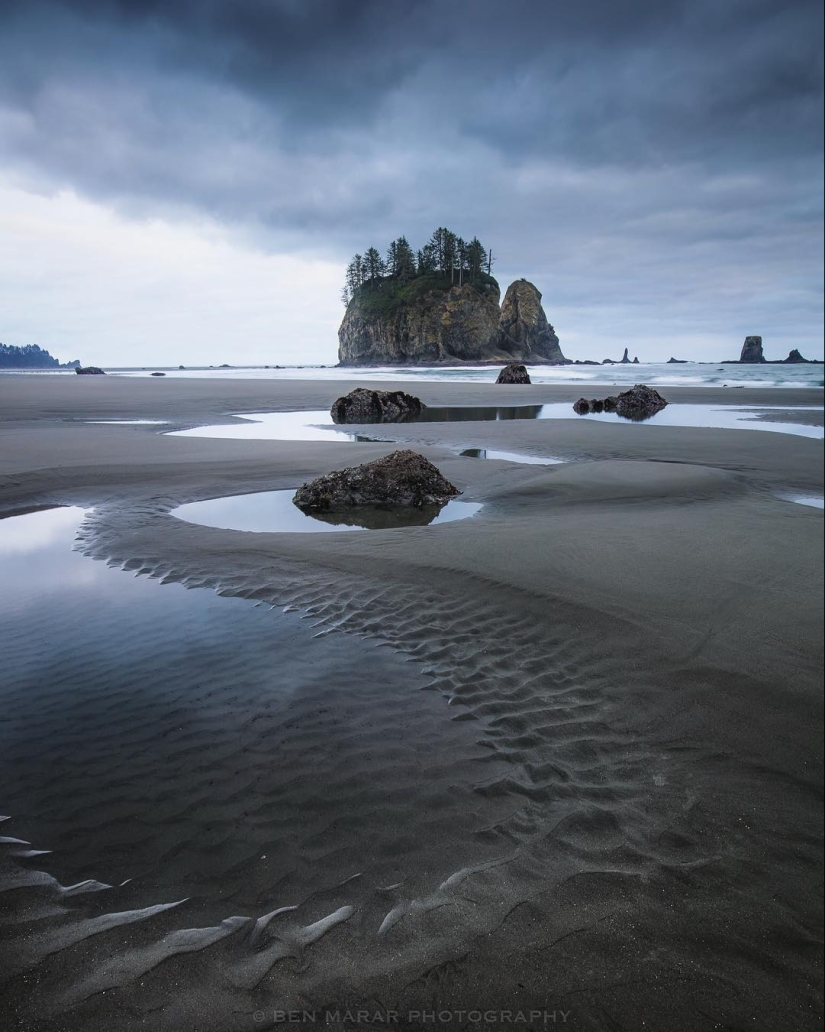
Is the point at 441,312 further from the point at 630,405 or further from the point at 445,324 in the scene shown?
the point at 630,405

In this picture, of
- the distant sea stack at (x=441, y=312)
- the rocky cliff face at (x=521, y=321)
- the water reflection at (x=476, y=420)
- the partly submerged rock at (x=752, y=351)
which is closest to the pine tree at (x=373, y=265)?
the distant sea stack at (x=441, y=312)

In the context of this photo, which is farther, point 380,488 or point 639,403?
point 639,403

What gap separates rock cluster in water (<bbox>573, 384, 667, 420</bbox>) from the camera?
23.0 m

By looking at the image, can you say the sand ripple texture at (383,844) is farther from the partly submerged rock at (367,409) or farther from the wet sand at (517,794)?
the partly submerged rock at (367,409)

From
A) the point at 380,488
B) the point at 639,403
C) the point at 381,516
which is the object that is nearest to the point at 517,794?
the point at 381,516

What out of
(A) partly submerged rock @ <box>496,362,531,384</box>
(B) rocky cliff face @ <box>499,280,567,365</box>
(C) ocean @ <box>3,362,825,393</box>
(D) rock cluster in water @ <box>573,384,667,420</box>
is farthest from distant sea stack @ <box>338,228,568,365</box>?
(D) rock cluster in water @ <box>573,384,667,420</box>

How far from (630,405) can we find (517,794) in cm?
2348

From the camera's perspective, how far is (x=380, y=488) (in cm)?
898

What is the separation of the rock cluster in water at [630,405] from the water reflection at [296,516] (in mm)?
16073

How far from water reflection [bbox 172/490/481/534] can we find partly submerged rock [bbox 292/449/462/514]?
0.70 feet

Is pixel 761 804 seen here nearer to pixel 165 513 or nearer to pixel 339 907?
pixel 339 907

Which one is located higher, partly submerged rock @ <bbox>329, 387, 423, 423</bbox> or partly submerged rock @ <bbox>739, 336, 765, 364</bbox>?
partly submerged rock @ <bbox>739, 336, 765, 364</bbox>

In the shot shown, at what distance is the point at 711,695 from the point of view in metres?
3.57

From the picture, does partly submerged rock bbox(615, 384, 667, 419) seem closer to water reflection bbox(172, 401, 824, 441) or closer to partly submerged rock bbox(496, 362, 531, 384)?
water reflection bbox(172, 401, 824, 441)
